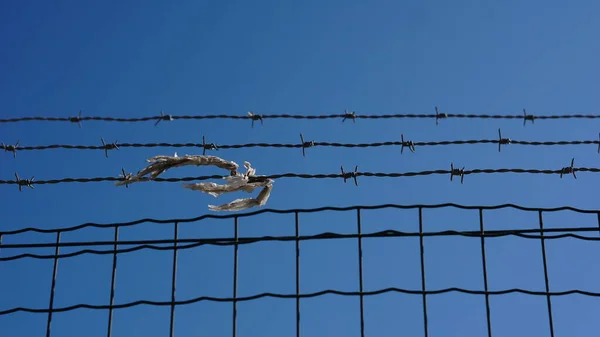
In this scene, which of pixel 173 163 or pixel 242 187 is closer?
pixel 242 187

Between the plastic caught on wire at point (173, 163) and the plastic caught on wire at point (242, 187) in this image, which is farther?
the plastic caught on wire at point (173, 163)

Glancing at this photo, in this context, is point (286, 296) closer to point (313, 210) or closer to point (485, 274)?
point (313, 210)

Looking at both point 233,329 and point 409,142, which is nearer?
point 233,329

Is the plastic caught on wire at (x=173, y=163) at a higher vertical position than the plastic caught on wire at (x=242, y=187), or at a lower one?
higher

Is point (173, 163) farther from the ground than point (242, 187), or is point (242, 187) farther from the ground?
point (173, 163)

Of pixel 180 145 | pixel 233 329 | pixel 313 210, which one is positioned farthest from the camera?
pixel 180 145

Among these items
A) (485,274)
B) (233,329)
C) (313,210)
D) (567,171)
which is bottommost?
(233,329)

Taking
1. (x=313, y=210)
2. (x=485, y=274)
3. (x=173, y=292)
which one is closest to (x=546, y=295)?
(x=485, y=274)

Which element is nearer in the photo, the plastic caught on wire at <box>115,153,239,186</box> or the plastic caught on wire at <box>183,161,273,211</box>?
the plastic caught on wire at <box>183,161,273,211</box>

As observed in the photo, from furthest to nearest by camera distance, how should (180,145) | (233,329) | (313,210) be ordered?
(180,145), (313,210), (233,329)

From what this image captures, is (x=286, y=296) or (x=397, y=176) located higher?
(x=397, y=176)

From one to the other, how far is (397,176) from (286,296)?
924 mm

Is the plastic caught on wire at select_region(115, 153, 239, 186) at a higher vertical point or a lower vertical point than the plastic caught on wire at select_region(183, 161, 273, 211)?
higher

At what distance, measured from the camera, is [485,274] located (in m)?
4.48
